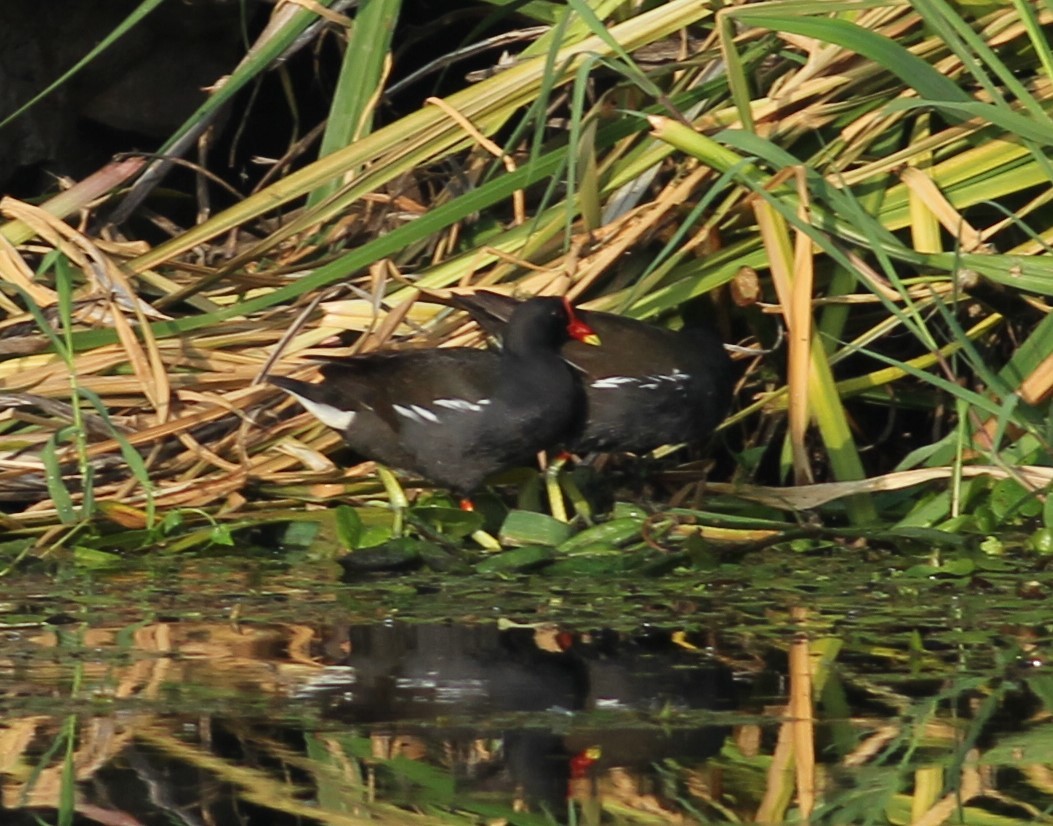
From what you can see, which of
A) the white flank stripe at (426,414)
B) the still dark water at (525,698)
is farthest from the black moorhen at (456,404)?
the still dark water at (525,698)

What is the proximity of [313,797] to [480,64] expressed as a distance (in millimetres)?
3731

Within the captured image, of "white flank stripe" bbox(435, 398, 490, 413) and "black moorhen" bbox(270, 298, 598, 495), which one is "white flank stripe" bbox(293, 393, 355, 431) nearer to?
"black moorhen" bbox(270, 298, 598, 495)

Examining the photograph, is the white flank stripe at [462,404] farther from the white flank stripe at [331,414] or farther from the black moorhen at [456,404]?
the white flank stripe at [331,414]

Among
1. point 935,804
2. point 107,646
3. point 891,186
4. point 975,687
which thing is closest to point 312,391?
point 107,646

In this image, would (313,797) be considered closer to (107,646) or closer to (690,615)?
(107,646)

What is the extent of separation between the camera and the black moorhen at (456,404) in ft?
13.4

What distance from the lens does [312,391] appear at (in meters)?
4.10

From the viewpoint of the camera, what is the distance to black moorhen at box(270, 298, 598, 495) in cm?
407

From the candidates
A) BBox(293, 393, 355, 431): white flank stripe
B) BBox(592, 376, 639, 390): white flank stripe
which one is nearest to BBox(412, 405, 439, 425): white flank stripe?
BBox(293, 393, 355, 431): white flank stripe

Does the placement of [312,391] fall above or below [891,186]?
below

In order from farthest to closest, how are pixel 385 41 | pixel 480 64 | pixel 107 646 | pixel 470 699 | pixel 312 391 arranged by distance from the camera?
pixel 480 64, pixel 385 41, pixel 312 391, pixel 107 646, pixel 470 699

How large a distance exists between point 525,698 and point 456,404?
1377mm

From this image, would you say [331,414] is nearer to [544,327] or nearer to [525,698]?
[544,327]

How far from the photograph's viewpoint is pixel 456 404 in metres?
4.09
